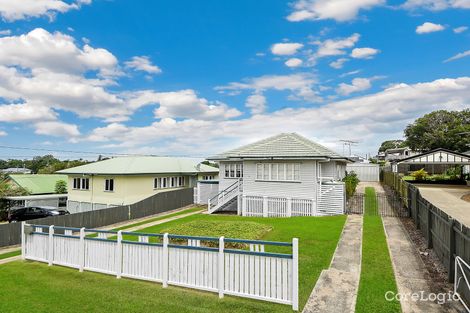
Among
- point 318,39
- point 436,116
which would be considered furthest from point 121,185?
point 436,116

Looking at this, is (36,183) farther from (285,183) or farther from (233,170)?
(285,183)

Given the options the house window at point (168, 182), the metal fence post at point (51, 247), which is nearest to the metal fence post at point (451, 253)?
the metal fence post at point (51, 247)

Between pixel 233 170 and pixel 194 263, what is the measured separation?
18044 millimetres

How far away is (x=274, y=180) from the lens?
21.2 metres

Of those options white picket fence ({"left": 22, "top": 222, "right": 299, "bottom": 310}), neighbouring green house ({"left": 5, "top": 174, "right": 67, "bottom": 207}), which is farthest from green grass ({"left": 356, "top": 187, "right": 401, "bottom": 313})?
neighbouring green house ({"left": 5, "top": 174, "right": 67, "bottom": 207})

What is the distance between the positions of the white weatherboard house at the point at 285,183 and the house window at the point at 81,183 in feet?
44.8

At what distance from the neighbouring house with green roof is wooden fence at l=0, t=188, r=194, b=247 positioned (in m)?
3.21

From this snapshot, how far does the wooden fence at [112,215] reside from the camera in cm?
1739

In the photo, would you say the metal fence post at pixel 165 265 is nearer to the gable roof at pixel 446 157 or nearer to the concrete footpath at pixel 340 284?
the concrete footpath at pixel 340 284

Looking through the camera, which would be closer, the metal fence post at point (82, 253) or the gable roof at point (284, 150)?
the metal fence post at point (82, 253)

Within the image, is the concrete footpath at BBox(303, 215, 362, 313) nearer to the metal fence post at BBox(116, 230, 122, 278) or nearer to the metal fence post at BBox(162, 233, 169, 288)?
the metal fence post at BBox(162, 233, 169, 288)

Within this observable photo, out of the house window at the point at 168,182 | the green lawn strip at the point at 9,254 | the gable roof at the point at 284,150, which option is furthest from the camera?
the house window at the point at 168,182

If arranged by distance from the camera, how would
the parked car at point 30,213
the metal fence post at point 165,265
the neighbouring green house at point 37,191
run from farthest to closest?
the neighbouring green house at point 37,191 → the parked car at point 30,213 → the metal fence post at point 165,265

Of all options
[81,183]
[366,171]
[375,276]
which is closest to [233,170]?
[81,183]
